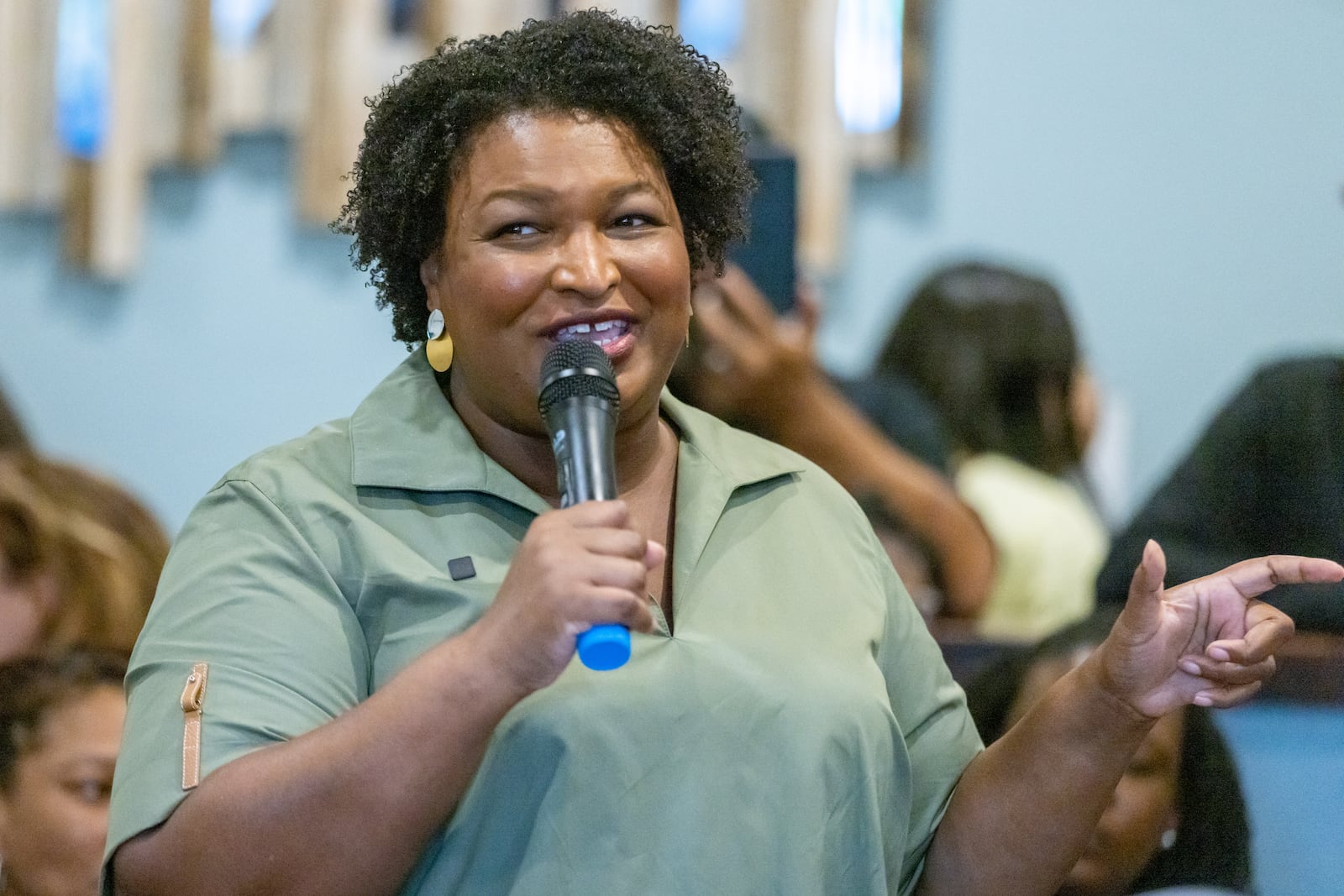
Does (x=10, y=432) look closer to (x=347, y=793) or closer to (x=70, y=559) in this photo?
(x=70, y=559)

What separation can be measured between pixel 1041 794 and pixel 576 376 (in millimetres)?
544

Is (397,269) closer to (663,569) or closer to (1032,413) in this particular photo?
(663,569)

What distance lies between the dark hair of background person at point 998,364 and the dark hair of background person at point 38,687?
1.77 metres

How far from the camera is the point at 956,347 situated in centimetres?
342

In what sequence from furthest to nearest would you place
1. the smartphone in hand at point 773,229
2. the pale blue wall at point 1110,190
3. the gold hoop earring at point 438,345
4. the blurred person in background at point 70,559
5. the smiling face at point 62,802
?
the pale blue wall at point 1110,190, the blurred person in background at point 70,559, the smartphone in hand at point 773,229, the smiling face at point 62,802, the gold hoop earring at point 438,345

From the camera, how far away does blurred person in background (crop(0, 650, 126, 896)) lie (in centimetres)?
211

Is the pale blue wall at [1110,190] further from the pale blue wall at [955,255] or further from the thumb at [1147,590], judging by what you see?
the thumb at [1147,590]

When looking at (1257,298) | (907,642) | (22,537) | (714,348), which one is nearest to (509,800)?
(907,642)

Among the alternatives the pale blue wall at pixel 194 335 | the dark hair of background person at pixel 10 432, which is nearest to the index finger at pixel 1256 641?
the dark hair of background person at pixel 10 432

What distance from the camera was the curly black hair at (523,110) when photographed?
1363 millimetres

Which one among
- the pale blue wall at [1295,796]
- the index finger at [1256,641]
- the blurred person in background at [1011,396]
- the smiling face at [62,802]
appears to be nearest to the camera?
the index finger at [1256,641]

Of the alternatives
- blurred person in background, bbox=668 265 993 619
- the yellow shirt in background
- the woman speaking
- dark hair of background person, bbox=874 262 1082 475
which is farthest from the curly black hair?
dark hair of background person, bbox=874 262 1082 475

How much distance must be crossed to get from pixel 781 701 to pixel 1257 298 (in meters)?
2.80

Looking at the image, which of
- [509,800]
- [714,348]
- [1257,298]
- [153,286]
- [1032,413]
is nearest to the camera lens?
[509,800]
